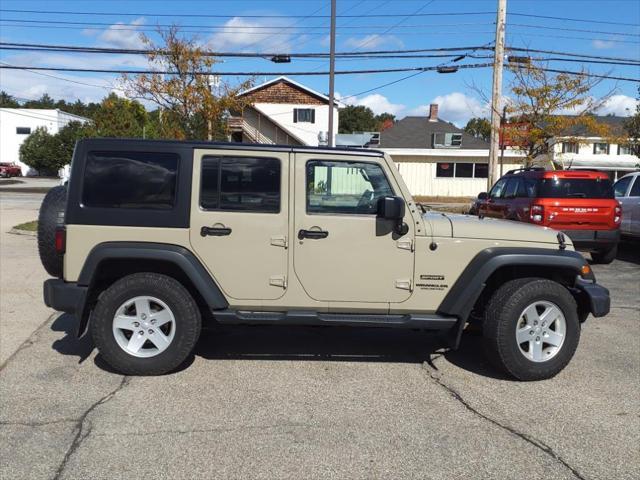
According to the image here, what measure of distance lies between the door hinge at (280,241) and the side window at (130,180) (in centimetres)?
86

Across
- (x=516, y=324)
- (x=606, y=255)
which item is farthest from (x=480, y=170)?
(x=516, y=324)

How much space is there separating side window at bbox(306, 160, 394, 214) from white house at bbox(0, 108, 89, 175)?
62.2 meters

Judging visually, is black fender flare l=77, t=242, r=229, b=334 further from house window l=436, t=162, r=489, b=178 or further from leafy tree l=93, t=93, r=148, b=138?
house window l=436, t=162, r=489, b=178

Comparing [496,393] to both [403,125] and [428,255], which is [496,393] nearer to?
[428,255]

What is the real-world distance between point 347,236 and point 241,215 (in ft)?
2.84

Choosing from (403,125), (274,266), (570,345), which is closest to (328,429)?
(274,266)

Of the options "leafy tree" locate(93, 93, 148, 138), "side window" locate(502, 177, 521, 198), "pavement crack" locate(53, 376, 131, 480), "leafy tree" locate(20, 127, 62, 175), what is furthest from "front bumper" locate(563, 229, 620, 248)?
"leafy tree" locate(20, 127, 62, 175)

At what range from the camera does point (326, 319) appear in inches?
191

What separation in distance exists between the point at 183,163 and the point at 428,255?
6.92 ft

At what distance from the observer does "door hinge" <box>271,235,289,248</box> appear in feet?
15.8

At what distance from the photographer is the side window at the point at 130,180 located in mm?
4789

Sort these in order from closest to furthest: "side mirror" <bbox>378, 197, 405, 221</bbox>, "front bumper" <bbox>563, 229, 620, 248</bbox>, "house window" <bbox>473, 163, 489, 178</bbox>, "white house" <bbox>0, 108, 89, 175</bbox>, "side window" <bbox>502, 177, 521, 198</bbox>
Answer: "side mirror" <bbox>378, 197, 405, 221</bbox> → "front bumper" <bbox>563, 229, 620, 248</bbox> → "side window" <bbox>502, 177, 521, 198</bbox> → "house window" <bbox>473, 163, 489, 178</bbox> → "white house" <bbox>0, 108, 89, 175</bbox>

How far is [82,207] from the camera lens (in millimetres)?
4758

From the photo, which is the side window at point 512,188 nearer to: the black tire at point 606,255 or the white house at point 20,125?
the black tire at point 606,255
